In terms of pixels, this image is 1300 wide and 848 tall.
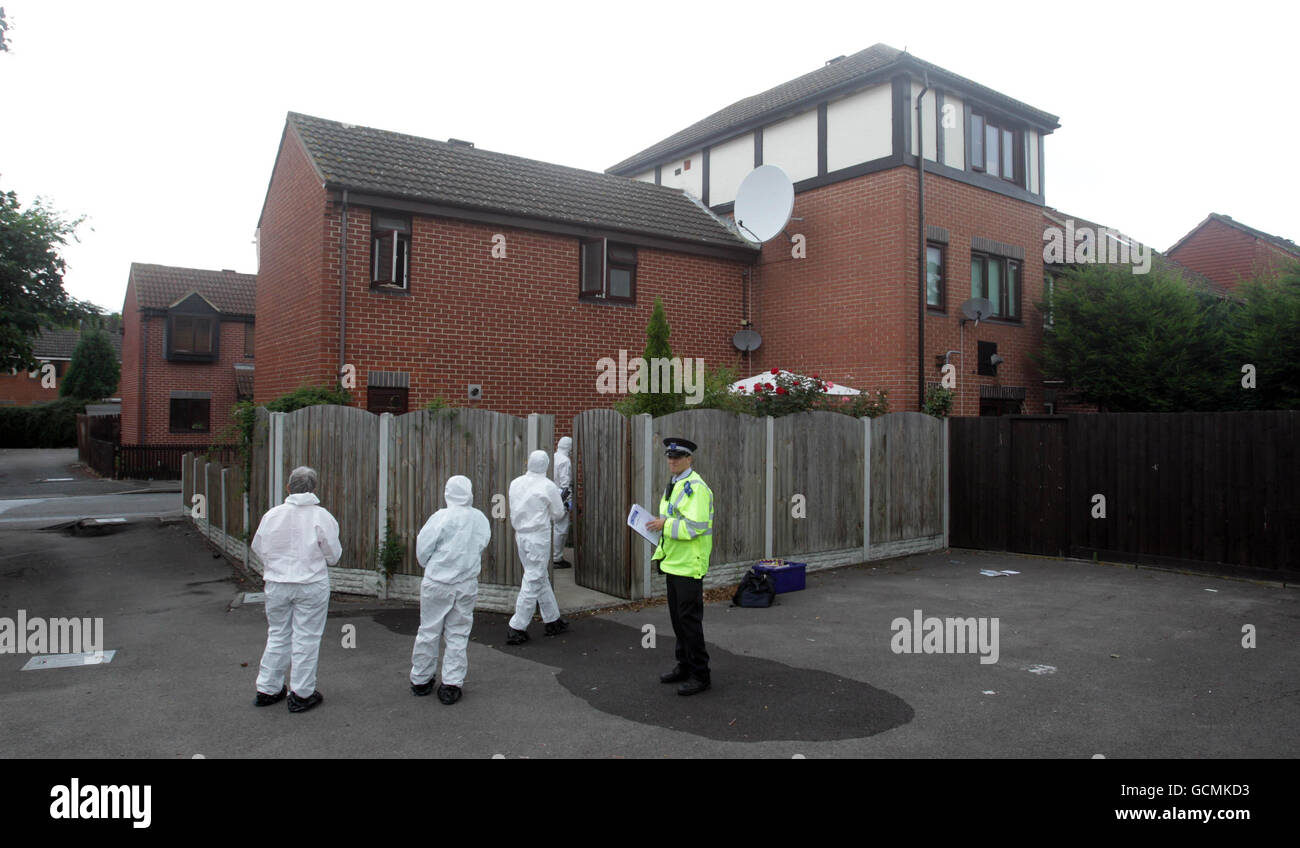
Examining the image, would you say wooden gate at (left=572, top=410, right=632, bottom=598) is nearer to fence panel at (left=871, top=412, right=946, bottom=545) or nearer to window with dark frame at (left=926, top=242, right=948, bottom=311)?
fence panel at (left=871, top=412, right=946, bottom=545)

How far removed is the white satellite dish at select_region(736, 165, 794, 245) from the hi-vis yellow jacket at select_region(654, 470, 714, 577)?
10.0 metres

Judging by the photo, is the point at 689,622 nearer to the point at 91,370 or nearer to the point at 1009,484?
the point at 1009,484

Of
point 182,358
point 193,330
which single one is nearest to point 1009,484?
point 182,358

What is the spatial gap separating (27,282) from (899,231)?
1516 centimetres

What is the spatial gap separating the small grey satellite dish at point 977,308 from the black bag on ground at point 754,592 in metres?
8.31

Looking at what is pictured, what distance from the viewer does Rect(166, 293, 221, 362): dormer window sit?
31219 mm

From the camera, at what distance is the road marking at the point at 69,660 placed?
22.9 ft

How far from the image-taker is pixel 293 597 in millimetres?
5914

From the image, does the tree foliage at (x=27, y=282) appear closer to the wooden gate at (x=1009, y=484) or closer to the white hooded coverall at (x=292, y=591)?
the white hooded coverall at (x=292, y=591)

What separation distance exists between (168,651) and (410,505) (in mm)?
2779

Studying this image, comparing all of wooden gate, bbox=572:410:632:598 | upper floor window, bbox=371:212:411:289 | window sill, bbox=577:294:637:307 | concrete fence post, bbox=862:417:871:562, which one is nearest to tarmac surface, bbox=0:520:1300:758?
wooden gate, bbox=572:410:632:598

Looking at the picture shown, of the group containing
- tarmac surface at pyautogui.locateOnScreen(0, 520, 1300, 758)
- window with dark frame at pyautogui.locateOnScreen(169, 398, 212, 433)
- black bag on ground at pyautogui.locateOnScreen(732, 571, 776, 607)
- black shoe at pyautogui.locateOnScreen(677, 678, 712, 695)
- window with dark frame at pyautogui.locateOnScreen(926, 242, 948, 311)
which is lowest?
tarmac surface at pyautogui.locateOnScreen(0, 520, 1300, 758)

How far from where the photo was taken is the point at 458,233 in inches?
554
